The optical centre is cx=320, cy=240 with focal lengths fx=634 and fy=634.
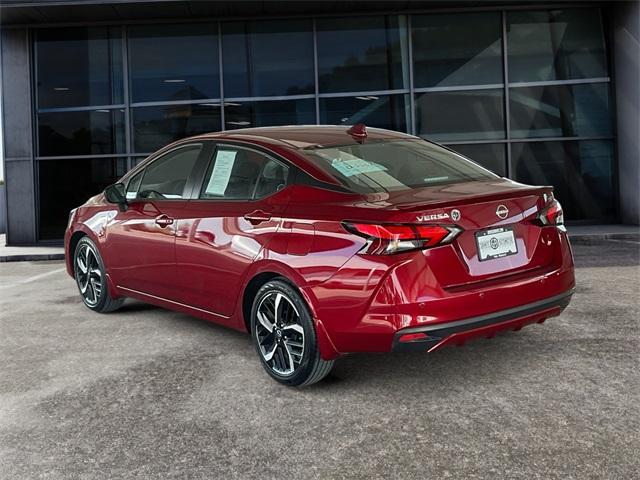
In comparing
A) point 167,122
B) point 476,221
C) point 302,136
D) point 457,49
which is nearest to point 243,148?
point 302,136

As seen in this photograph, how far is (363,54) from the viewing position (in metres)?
12.7

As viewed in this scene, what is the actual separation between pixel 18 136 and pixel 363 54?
23.1 feet

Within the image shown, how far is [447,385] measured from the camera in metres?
3.66

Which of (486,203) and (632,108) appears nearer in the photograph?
(486,203)

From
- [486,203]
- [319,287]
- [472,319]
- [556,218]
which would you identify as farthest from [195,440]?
[556,218]

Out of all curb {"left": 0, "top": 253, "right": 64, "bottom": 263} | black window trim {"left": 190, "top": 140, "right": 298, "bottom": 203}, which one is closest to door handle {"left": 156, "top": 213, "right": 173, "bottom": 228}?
black window trim {"left": 190, "top": 140, "right": 298, "bottom": 203}

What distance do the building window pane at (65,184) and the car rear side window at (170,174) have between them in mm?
7970

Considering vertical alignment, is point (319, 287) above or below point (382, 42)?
below

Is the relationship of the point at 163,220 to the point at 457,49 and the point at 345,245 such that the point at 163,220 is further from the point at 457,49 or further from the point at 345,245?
the point at 457,49

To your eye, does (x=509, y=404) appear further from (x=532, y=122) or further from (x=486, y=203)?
(x=532, y=122)

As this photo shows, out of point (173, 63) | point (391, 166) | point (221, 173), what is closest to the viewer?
point (391, 166)

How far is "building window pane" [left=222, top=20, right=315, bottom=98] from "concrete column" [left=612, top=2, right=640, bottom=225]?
19.8 ft

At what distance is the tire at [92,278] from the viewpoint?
5664mm

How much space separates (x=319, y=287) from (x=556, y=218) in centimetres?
148
